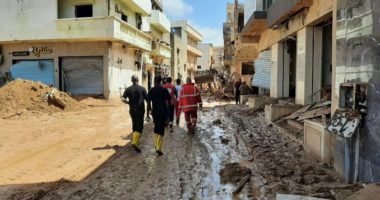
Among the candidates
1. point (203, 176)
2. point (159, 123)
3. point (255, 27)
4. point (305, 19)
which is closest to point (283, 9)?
point (305, 19)

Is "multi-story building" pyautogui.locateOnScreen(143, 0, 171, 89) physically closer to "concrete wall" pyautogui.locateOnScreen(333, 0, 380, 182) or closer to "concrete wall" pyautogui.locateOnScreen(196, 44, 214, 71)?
"concrete wall" pyautogui.locateOnScreen(333, 0, 380, 182)

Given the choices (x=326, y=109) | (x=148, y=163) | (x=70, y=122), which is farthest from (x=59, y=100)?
(x=326, y=109)

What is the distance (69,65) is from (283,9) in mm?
16650

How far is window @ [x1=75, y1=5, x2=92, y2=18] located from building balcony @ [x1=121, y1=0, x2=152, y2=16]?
333 cm

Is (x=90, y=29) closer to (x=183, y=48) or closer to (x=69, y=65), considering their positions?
(x=69, y=65)

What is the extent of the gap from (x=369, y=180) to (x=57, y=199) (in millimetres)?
4104

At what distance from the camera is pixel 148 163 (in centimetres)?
791

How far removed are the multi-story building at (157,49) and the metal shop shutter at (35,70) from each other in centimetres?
1043

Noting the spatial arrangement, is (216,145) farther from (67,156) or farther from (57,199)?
(57,199)

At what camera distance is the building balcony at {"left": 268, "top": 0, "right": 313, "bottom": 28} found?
1176 centimetres

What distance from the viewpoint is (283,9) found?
43.1 feet

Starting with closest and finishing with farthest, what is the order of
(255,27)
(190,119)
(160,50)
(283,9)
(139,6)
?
(190,119) → (283,9) → (255,27) → (139,6) → (160,50)

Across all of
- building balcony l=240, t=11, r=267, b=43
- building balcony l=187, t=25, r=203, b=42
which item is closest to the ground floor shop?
building balcony l=240, t=11, r=267, b=43

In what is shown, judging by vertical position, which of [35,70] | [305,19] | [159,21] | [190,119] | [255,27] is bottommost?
[190,119]
